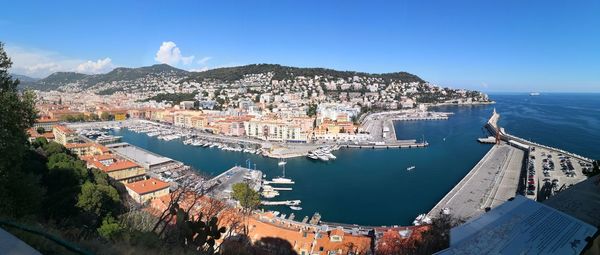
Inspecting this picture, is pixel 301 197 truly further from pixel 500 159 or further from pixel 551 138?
pixel 551 138

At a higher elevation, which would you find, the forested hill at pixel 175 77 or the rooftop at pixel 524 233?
the forested hill at pixel 175 77

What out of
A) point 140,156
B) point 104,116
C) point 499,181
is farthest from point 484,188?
point 104,116

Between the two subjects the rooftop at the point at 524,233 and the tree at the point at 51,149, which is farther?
the tree at the point at 51,149

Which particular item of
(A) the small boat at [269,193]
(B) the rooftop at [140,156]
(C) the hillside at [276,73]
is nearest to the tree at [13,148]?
(A) the small boat at [269,193]

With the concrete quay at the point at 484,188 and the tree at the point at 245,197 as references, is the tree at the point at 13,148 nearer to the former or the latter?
the tree at the point at 245,197

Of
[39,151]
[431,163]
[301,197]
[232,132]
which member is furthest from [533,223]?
[232,132]

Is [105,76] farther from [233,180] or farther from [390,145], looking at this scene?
[233,180]
